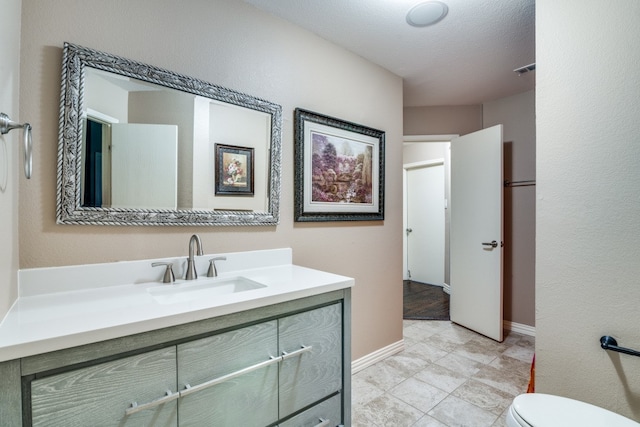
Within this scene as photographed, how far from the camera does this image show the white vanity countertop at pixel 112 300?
74 cm

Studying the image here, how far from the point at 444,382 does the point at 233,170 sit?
2.01m

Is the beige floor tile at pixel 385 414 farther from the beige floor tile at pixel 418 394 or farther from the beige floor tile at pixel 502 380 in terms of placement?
the beige floor tile at pixel 502 380

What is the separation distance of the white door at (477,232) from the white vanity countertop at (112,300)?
6.93 ft

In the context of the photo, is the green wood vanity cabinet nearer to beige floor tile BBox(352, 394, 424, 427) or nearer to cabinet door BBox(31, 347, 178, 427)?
cabinet door BBox(31, 347, 178, 427)

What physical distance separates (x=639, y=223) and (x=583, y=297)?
0.34 metres

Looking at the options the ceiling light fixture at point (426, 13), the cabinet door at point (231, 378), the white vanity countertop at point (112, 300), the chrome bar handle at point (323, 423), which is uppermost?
the ceiling light fixture at point (426, 13)

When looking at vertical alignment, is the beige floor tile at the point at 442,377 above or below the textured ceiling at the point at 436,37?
below

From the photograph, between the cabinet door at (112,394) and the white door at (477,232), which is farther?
the white door at (477,232)

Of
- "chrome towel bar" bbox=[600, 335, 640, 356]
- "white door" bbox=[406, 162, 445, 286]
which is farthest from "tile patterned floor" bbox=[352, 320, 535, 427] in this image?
"white door" bbox=[406, 162, 445, 286]

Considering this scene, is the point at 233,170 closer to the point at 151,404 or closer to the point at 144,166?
the point at 144,166

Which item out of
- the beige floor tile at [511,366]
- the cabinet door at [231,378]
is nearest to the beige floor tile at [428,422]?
the beige floor tile at [511,366]

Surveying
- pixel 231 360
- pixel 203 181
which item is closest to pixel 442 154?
pixel 203 181

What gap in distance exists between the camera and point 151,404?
84 cm

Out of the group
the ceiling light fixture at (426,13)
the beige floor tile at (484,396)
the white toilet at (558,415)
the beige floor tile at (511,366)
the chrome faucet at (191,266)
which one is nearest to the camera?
the white toilet at (558,415)
